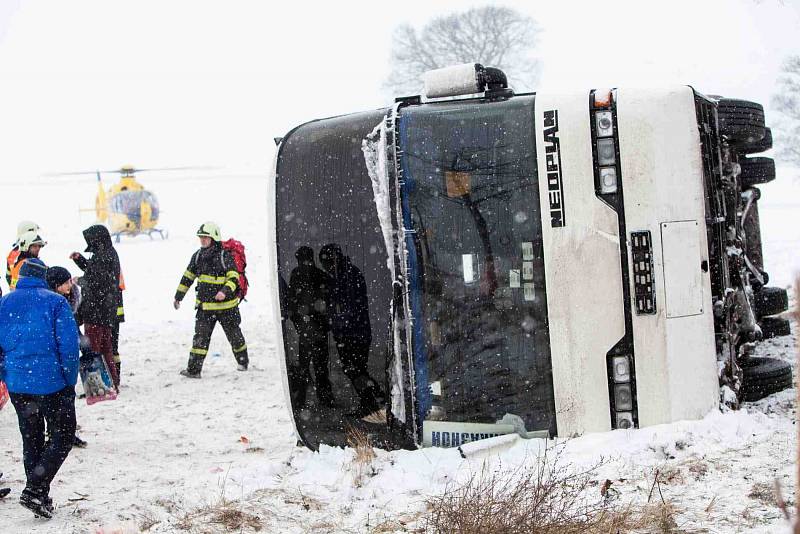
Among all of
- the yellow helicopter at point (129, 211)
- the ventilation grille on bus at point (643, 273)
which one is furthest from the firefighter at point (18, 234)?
the yellow helicopter at point (129, 211)

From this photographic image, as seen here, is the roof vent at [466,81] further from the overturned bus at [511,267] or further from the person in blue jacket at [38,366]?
the person in blue jacket at [38,366]

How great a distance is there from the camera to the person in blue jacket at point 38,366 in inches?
206

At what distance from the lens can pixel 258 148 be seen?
158 feet

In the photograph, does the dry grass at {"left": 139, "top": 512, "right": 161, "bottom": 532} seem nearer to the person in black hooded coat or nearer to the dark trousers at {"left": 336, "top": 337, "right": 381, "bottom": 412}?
the dark trousers at {"left": 336, "top": 337, "right": 381, "bottom": 412}

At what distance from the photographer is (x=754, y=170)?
245 inches

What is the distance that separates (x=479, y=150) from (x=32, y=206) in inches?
1446

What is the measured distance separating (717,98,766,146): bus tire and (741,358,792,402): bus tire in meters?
1.56

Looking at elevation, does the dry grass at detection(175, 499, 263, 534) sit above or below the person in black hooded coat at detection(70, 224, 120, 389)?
below

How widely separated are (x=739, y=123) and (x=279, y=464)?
156 inches

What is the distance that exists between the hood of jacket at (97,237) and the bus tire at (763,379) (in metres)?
6.74

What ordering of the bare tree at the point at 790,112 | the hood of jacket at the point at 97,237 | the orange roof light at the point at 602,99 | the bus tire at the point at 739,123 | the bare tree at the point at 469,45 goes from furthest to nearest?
the bare tree at the point at 469,45 < the bare tree at the point at 790,112 < the hood of jacket at the point at 97,237 < the bus tire at the point at 739,123 < the orange roof light at the point at 602,99

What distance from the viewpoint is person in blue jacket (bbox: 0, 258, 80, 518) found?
5234mm

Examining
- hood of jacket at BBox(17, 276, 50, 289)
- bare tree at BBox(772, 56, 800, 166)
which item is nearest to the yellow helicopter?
bare tree at BBox(772, 56, 800, 166)

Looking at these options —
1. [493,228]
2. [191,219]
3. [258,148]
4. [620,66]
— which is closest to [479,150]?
[493,228]
